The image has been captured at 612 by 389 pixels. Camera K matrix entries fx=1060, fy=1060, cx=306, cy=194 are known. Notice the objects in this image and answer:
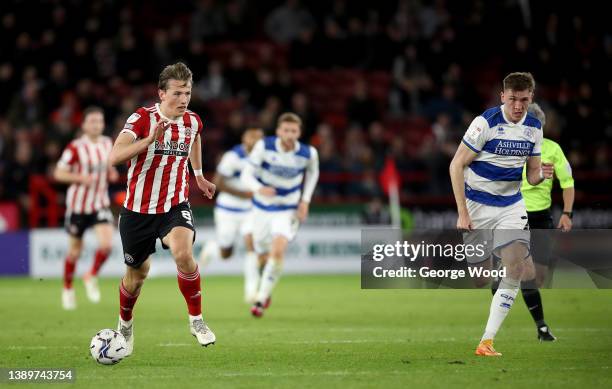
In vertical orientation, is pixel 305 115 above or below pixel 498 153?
above

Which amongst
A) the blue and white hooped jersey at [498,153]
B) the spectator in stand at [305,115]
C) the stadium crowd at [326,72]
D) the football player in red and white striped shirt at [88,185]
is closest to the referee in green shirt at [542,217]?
the blue and white hooped jersey at [498,153]

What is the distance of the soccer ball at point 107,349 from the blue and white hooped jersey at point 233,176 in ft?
24.0

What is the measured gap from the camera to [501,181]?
28.9 feet

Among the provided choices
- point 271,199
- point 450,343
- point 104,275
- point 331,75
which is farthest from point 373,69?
point 450,343

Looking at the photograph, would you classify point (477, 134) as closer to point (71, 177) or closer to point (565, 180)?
point (565, 180)

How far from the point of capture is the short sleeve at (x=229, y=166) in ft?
51.2

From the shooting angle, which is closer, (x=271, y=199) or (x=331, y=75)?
(x=271, y=199)

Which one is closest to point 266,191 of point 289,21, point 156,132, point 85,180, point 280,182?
point 280,182

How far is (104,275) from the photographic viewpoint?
1981 centimetres

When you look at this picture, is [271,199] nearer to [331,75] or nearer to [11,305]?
[11,305]

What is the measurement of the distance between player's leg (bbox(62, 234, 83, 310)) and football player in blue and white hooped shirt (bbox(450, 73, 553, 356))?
22.0 ft

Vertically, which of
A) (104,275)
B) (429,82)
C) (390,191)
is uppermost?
(429,82)

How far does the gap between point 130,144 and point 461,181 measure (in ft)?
8.65

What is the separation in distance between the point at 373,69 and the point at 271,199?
11134 mm
